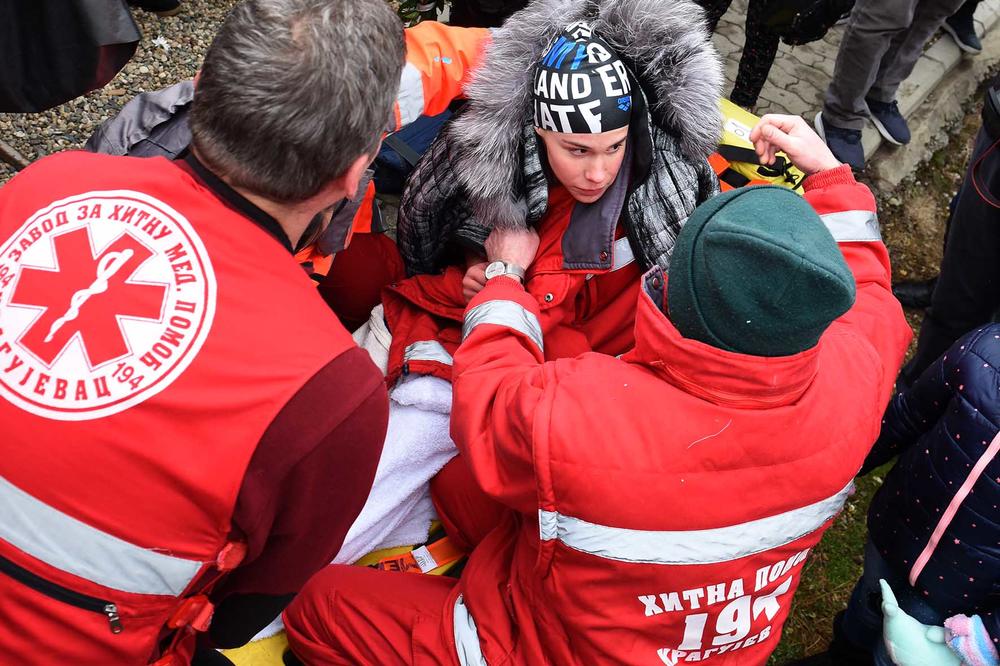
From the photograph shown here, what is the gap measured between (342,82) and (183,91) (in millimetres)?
982

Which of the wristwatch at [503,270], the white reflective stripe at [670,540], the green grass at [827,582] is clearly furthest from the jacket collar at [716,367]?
the green grass at [827,582]

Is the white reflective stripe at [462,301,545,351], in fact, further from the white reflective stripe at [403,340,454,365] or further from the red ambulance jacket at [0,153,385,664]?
the red ambulance jacket at [0,153,385,664]

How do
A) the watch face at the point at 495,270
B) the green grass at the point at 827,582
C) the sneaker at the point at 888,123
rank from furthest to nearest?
the sneaker at the point at 888,123 < the green grass at the point at 827,582 < the watch face at the point at 495,270

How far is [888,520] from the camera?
7.81 ft

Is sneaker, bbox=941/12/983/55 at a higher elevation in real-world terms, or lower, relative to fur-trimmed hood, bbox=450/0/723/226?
lower

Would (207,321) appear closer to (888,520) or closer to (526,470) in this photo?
(526,470)

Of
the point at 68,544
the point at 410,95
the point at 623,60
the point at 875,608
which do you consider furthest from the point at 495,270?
the point at 875,608

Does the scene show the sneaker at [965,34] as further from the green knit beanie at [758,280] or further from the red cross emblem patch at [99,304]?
the red cross emblem patch at [99,304]

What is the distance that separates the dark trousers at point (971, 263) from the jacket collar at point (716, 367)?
1739mm

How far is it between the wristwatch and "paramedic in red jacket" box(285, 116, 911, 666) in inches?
14.7

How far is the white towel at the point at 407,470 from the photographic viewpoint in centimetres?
235

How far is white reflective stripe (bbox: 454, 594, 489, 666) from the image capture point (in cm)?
197

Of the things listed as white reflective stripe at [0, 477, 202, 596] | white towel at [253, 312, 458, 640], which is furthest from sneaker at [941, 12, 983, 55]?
white reflective stripe at [0, 477, 202, 596]

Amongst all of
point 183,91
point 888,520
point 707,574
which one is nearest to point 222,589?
point 707,574
